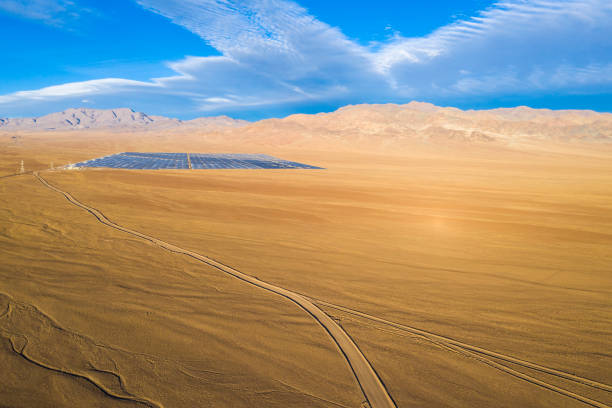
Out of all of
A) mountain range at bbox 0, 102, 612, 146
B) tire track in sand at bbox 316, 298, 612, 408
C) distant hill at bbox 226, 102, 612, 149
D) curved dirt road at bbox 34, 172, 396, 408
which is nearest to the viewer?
curved dirt road at bbox 34, 172, 396, 408

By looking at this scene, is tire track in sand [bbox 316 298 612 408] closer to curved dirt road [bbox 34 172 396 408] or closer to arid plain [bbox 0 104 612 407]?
arid plain [bbox 0 104 612 407]

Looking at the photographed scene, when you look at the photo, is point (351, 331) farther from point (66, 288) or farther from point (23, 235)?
point (23, 235)

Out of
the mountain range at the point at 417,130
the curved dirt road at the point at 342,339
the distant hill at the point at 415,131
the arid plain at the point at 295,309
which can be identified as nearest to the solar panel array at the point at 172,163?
the arid plain at the point at 295,309

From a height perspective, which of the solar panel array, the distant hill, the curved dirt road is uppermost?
the distant hill

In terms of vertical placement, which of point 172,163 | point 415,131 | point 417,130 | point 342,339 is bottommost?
point 342,339

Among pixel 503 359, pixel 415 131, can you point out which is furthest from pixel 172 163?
pixel 415 131

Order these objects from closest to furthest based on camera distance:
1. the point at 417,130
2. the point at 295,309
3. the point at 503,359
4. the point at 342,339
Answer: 1. the point at 503,359
2. the point at 342,339
3. the point at 295,309
4. the point at 417,130

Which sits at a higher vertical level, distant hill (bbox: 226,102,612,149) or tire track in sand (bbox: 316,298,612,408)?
distant hill (bbox: 226,102,612,149)

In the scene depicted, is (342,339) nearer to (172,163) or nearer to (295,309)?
(295,309)

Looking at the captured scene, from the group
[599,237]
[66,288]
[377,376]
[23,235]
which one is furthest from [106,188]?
[599,237]

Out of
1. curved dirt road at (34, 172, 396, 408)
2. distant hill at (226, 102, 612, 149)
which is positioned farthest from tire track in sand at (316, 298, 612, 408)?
distant hill at (226, 102, 612, 149)

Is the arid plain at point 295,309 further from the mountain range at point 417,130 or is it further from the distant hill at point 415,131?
the mountain range at point 417,130
